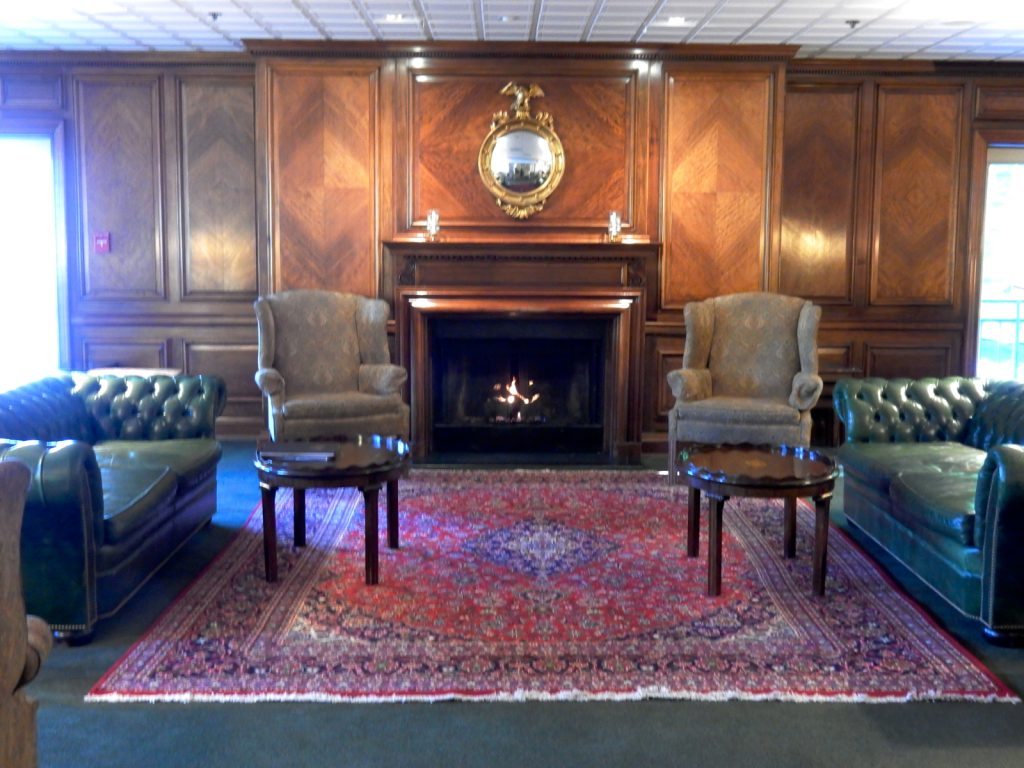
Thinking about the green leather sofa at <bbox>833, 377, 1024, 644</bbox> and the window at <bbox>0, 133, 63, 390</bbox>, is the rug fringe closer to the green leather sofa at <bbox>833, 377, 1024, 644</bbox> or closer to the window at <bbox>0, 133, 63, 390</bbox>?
the green leather sofa at <bbox>833, 377, 1024, 644</bbox>

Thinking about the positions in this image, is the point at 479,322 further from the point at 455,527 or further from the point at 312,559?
the point at 312,559

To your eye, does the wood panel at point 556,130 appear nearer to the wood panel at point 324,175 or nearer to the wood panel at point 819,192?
the wood panel at point 324,175

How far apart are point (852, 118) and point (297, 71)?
384 centimetres

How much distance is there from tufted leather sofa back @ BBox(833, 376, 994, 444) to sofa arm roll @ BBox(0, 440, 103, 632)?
331cm

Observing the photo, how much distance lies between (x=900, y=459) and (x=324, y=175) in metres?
4.10

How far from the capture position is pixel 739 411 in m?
5.29

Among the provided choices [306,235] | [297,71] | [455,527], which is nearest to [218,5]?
[297,71]

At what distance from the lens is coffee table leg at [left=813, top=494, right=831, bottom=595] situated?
3537 mm

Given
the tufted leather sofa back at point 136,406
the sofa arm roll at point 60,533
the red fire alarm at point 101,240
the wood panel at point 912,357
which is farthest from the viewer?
the wood panel at point 912,357

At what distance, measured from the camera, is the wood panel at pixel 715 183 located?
6.38 meters

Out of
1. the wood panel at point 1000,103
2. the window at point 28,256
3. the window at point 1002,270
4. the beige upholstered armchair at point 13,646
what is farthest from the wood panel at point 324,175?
the beige upholstered armchair at point 13,646

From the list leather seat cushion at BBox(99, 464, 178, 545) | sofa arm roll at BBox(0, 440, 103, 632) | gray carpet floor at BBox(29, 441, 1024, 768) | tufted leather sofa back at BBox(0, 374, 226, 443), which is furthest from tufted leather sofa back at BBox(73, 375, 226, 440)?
gray carpet floor at BBox(29, 441, 1024, 768)

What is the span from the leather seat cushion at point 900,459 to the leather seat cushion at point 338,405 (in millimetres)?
2544

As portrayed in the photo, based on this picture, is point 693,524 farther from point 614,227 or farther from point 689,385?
point 614,227
